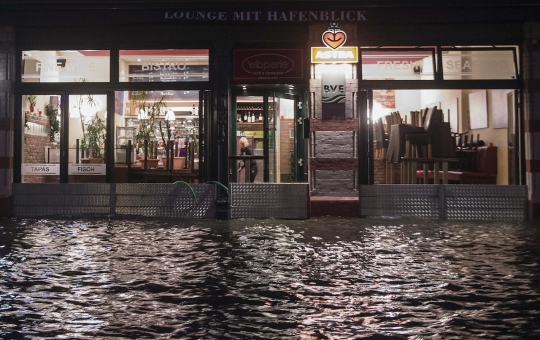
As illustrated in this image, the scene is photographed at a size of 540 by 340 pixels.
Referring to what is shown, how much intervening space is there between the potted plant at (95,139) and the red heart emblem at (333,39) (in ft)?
17.3

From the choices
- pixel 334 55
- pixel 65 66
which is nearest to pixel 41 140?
pixel 65 66

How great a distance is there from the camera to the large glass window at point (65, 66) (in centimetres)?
1309

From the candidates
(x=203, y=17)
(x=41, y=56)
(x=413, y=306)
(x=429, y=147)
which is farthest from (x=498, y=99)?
(x=41, y=56)

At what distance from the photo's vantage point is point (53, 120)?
13133 millimetres

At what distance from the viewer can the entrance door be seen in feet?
43.4

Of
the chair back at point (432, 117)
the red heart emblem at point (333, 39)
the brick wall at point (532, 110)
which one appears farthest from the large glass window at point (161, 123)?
the brick wall at point (532, 110)

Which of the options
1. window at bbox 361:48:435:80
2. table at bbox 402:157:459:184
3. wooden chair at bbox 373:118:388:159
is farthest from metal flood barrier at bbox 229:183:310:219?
window at bbox 361:48:435:80

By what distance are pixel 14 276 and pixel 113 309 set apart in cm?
195

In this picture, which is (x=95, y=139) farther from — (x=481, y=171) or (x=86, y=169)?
(x=481, y=171)

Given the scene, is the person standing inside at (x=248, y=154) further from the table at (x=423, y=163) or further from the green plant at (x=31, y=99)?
the green plant at (x=31, y=99)

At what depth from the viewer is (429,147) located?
1310 centimetres

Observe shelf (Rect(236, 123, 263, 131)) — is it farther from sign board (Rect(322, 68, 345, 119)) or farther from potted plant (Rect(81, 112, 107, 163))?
potted plant (Rect(81, 112, 107, 163))

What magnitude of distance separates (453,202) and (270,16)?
5537mm

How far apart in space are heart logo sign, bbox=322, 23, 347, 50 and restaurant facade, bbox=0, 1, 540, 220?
3cm
